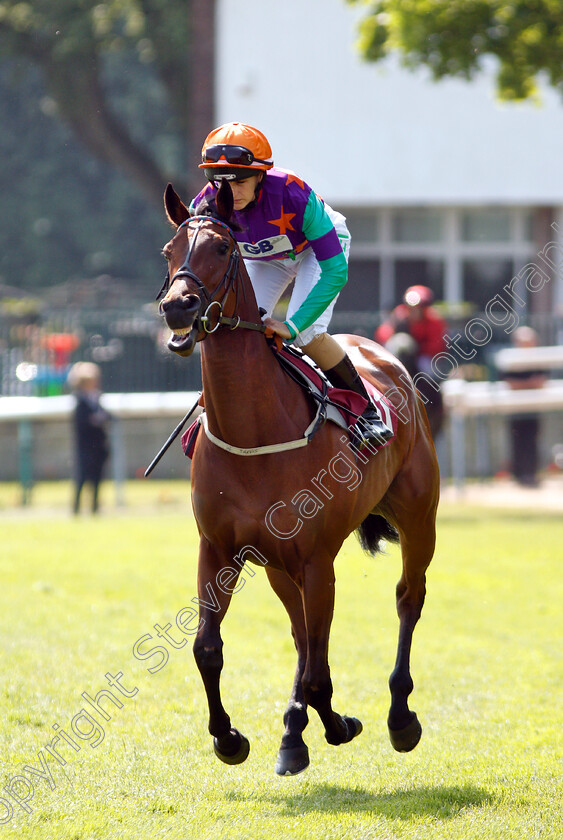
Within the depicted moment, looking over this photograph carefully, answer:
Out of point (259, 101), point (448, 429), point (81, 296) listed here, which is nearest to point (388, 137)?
point (259, 101)

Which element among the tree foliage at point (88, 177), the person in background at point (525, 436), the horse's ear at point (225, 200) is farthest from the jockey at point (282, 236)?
the tree foliage at point (88, 177)

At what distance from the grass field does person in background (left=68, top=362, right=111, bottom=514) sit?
3.37 m

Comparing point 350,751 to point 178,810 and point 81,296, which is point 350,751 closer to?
point 178,810

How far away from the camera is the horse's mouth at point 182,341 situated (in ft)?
13.1

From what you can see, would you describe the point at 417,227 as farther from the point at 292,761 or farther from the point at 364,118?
the point at 292,761

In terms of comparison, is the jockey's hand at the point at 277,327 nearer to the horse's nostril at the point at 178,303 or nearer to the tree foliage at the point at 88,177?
the horse's nostril at the point at 178,303

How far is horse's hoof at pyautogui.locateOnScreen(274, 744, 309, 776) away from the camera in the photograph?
15.8ft

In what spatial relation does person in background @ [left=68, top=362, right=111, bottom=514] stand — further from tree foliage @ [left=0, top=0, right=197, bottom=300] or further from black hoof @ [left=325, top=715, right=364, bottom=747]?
tree foliage @ [left=0, top=0, right=197, bottom=300]

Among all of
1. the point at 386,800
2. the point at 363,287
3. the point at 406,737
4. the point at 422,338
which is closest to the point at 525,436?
the point at 422,338

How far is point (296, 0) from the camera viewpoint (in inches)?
782

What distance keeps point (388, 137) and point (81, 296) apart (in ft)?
28.4

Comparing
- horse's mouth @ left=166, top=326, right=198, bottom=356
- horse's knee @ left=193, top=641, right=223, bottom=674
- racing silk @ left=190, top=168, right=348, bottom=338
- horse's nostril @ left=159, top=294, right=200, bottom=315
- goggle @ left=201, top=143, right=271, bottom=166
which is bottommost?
horse's knee @ left=193, top=641, right=223, bottom=674

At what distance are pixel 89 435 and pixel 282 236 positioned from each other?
1011 centimetres

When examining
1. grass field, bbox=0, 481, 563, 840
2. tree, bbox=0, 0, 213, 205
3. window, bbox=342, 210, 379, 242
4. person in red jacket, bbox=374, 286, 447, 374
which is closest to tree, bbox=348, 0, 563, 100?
person in red jacket, bbox=374, 286, 447, 374
